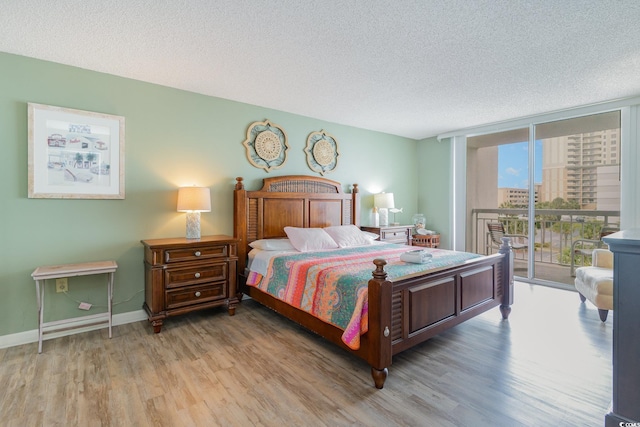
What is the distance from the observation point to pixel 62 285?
9.18 ft

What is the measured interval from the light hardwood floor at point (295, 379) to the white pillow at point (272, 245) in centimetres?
89

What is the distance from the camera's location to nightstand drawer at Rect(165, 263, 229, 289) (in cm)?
291

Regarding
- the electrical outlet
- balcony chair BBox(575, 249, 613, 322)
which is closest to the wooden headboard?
the electrical outlet

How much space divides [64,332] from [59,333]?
0.03 metres

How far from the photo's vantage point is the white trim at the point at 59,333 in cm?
260

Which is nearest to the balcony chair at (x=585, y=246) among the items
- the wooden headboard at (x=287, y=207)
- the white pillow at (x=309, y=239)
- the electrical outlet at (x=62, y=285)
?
the wooden headboard at (x=287, y=207)

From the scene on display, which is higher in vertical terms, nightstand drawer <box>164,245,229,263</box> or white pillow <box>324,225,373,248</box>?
white pillow <box>324,225,373,248</box>

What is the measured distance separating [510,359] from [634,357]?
3.67ft

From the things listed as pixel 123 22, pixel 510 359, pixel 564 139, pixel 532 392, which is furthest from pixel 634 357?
pixel 564 139

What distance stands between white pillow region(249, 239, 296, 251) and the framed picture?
1.48 m

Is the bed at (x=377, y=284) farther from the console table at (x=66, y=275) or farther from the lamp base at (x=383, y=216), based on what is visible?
the console table at (x=66, y=275)

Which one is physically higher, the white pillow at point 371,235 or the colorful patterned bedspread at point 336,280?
the white pillow at point 371,235

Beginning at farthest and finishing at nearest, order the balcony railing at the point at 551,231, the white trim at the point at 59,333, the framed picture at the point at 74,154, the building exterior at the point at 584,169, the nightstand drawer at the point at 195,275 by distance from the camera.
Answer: the balcony railing at the point at 551,231 → the building exterior at the point at 584,169 → the nightstand drawer at the point at 195,275 → the framed picture at the point at 74,154 → the white trim at the point at 59,333

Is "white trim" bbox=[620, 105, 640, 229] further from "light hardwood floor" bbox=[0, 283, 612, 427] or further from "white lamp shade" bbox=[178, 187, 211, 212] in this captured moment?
"white lamp shade" bbox=[178, 187, 211, 212]
